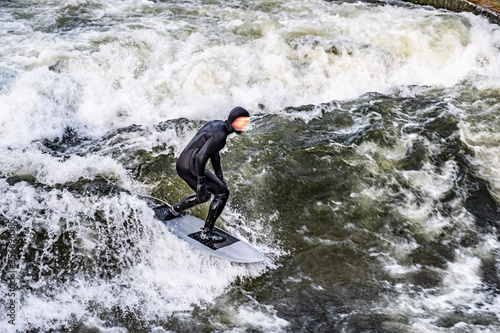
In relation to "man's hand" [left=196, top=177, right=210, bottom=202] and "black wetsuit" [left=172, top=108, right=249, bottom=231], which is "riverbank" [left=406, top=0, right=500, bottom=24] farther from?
"man's hand" [left=196, top=177, right=210, bottom=202]

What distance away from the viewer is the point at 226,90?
29.9 feet

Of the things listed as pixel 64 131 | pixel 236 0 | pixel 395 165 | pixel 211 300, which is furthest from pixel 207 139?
pixel 236 0

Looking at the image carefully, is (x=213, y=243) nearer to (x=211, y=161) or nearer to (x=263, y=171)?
(x=211, y=161)

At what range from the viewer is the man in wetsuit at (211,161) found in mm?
4695

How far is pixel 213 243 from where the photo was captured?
5.37m

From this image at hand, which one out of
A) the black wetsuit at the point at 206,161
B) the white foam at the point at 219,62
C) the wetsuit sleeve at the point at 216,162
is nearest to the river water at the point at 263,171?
the white foam at the point at 219,62

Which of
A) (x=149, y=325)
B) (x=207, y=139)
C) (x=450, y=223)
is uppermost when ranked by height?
(x=207, y=139)

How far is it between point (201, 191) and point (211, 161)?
1.07 ft

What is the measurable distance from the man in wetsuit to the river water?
43cm

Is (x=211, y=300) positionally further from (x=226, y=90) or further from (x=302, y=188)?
(x=226, y=90)

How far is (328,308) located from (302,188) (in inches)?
79.3

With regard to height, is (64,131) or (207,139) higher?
(207,139)

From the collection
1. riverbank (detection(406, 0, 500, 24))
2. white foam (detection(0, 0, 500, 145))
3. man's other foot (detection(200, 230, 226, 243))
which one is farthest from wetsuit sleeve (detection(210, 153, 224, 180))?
riverbank (detection(406, 0, 500, 24))

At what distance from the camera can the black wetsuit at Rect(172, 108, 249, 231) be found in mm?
4762
